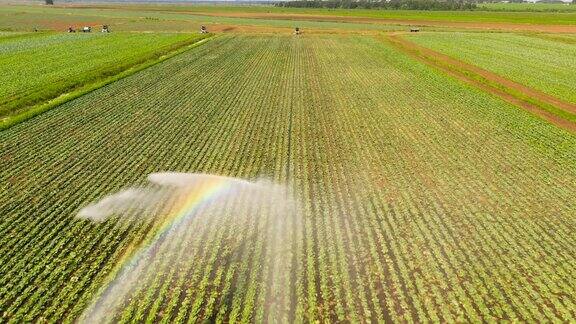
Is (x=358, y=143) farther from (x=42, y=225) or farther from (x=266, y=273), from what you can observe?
(x=42, y=225)

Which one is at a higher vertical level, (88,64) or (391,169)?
(88,64)

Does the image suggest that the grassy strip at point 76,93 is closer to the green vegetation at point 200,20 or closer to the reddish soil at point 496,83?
the reddish soil at point 496,83

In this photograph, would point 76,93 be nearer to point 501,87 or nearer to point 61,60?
point 61,60

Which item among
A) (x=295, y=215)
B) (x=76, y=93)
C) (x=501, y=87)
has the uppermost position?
(x=76, y=93)

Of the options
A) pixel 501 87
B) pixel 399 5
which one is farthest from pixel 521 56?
pixel 399 5

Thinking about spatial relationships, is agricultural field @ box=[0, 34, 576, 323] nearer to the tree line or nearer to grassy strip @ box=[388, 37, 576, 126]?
grassy strip @ box=[388, 37, 576, 126]

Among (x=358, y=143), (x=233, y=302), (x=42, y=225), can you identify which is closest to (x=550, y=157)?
(x=358, y=143)

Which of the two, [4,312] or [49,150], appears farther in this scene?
[49,150]

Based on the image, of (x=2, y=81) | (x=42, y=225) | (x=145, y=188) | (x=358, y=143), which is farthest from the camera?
(x=2, y=81)
